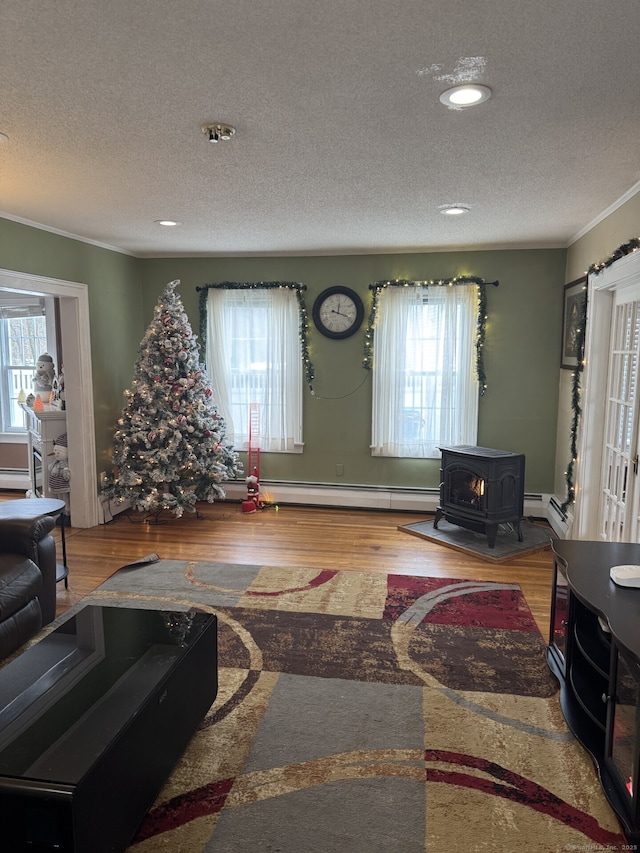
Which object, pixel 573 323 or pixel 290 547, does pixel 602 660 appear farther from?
pixel 573 323

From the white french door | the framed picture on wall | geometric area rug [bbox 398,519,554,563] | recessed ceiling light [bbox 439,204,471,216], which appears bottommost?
geometric area rug [bbox 398,519,554,563]

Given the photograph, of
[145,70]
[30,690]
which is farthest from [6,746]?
[145,70]

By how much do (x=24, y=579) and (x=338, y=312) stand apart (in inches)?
157

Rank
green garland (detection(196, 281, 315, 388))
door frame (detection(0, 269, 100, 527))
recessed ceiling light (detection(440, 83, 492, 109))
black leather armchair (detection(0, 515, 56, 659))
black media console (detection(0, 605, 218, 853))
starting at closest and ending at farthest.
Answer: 1. black media console (detection(0, 605, 218, 853))
2. recessed ceiling light (detection(440, 83, 492, 109))
3. black leather armchair (detection(0, 515, 56, 659))
4. door frame (detection(0, 269, 100, 527))
5. green garland (detection(196, 281, 315, 388))

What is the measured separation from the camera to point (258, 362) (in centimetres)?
632

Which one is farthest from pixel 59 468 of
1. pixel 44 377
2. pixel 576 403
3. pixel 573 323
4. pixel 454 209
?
pixel 573 323

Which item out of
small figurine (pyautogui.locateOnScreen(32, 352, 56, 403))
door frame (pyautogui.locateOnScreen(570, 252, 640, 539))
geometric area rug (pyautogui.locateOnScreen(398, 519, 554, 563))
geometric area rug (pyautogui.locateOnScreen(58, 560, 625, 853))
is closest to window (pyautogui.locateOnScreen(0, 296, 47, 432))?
small figurine (pyautogui.locateOnScreen(32, 352, 56, 403))

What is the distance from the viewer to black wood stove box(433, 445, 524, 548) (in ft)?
16.3

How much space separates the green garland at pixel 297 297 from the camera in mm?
6156

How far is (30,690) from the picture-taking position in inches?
84.0

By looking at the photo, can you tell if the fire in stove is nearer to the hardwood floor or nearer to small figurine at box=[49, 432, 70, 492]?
the hardwood floor

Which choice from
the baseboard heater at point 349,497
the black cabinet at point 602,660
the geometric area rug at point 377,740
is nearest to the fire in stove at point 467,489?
the baseboard heater at point 349,497

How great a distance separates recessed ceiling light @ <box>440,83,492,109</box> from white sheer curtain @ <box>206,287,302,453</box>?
13.0ft

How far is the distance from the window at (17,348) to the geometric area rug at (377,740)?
14.2 feet
